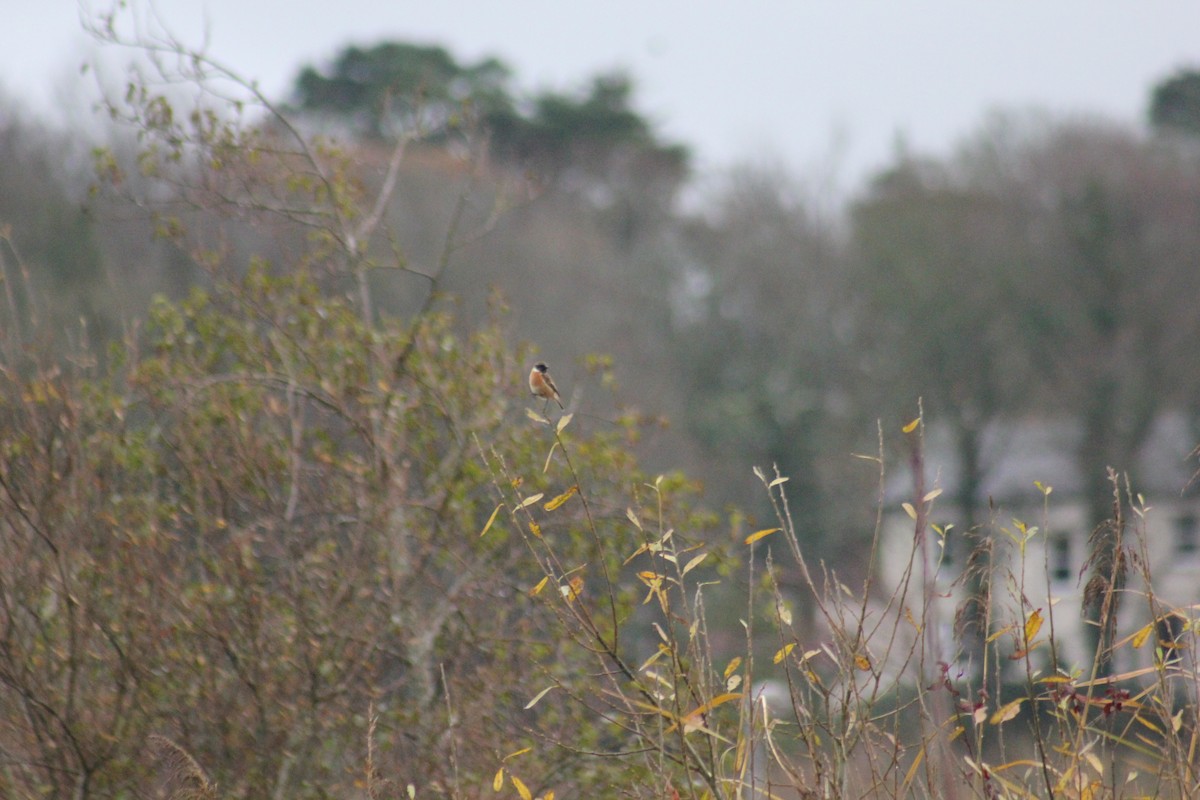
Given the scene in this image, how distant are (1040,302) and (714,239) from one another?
842 centimetres

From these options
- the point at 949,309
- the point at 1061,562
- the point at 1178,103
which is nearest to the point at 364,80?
the point at 949,309

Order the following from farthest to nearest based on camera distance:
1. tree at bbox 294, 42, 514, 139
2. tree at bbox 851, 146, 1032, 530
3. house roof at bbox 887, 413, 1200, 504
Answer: tree at bbox 294, 42, 514, 139
tree at bbox 851, 146, 1032, 530
house roof at bbox 887, 413, 1200, 504

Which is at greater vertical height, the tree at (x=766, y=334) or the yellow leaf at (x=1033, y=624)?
the tree at (x=766, y=334)

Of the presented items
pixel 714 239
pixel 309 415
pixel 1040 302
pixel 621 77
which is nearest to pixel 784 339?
pixel 714 239

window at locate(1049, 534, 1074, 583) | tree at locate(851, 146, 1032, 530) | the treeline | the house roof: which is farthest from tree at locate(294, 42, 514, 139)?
the treeline

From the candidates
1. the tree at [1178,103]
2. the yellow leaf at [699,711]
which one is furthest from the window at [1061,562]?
the yellow leaf at [699,711]

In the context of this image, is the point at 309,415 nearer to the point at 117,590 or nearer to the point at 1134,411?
the point at 117,590

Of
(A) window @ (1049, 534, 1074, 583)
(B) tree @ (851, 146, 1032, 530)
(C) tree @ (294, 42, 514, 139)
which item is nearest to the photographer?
(B) tree @ (851, 146, 1032, 530)

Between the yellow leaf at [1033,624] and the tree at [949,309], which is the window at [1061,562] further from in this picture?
the yellow leaf at [1033,624]

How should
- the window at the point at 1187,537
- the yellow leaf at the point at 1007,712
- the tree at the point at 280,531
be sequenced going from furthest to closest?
1. the window at the point at 1187,537
2. the tree at the point at 280,531
3. the yellow leaf at the point at 1007,712

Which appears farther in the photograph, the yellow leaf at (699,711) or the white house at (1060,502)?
the white house at (1060,502)

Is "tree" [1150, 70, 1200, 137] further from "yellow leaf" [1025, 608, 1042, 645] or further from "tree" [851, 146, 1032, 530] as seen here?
"yellow leaf" [1025, 608, 1042, 645]

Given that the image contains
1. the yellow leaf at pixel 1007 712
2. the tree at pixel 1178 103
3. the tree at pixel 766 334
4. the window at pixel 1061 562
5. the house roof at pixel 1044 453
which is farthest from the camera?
the tree at pixel 1178 103

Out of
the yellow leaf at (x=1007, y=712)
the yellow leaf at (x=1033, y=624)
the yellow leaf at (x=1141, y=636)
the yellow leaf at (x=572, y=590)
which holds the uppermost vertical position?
the yellow leaf at (x=572, y=590)
